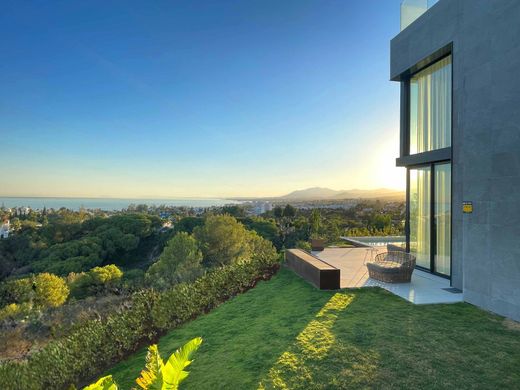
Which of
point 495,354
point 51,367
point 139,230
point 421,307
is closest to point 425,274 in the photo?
point 421,307

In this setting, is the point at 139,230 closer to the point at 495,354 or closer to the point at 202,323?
the point at 202,323

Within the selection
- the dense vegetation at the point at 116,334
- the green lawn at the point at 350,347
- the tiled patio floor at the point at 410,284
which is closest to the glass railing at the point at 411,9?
the tiled patio floor at the point at 410,284

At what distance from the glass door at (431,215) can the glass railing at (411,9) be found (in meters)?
4.26

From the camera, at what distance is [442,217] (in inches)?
319

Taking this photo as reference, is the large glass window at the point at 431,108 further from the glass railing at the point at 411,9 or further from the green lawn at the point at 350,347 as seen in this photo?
the green lawn at the point at 350,347

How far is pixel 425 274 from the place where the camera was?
855cm

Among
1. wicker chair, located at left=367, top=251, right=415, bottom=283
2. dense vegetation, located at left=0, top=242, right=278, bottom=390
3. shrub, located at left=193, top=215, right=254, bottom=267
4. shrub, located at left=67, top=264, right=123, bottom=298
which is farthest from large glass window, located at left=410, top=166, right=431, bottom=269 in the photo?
shrub, located at left=67, top=264, right=123, bottom=298

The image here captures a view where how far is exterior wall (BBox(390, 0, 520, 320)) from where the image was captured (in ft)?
17.2

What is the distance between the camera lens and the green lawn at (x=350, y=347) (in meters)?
3.62

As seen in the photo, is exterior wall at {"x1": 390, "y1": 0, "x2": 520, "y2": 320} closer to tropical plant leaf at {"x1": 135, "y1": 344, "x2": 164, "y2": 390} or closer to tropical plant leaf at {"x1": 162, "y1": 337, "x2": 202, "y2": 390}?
tropical plant leaf at {"x1": 162, "y1": 337, "x2": 202, "y2": 390}

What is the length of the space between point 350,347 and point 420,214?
6.03 m

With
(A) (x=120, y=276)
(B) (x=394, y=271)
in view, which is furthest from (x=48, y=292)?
(B) (x=394, y=271)

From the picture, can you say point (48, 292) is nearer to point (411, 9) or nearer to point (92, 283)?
point (92, 283)

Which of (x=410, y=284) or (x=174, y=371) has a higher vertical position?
(x=174, y=371)
